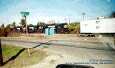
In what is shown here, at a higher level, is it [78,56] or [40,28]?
[40,28]

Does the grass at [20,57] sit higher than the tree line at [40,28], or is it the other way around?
the tree line at [40,28]

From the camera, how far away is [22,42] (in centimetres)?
443

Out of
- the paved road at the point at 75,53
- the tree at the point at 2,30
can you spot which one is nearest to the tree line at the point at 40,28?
the tree at the point at 2,30

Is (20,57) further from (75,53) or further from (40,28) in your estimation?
(75,53)

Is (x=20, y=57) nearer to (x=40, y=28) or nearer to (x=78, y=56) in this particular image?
(x=40, y=28)

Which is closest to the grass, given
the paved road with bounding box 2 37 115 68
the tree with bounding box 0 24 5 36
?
the paved road with bounding box 2 37 115 68

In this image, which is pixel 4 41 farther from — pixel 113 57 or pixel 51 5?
pixel 113 57

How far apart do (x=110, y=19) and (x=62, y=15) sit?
73 centimetres

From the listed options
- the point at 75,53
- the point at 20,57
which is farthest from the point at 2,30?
the point at 75,53

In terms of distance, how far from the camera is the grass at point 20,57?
434 centimetres

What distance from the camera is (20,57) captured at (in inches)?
171

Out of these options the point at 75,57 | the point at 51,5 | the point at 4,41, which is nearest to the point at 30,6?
the point at 51,5

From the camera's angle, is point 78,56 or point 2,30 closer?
point 2,30

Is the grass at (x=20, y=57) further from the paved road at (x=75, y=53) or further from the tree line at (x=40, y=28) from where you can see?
the tree line at (x=40, y=28)
